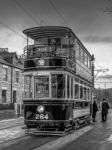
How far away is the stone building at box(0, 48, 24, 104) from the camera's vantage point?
42.4 metres

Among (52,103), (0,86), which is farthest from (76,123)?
(0,86)

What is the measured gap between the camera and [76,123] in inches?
737

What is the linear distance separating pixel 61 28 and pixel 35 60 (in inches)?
84.7

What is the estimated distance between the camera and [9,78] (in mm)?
44219

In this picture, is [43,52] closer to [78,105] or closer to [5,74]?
[78,105]

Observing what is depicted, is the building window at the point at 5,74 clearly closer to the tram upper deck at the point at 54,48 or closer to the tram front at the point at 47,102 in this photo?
the tram upper deck at the point at 54,48

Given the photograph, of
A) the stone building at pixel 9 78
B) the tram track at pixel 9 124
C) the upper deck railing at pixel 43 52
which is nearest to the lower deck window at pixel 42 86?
the upper deck railing at pixel 43 52

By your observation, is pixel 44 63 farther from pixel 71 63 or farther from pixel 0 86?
pixel 0 86

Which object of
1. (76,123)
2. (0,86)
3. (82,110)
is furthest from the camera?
(0,86)

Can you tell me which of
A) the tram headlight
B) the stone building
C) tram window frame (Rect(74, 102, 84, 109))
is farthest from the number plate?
the stone building

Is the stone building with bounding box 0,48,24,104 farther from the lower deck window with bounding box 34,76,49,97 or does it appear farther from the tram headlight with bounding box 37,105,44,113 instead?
the tram headlight with bounding box 37,105,44,113

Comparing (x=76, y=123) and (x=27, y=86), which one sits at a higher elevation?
(x=27, y=86)

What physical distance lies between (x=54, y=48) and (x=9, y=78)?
27.3m

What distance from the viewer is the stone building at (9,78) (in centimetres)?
4244
